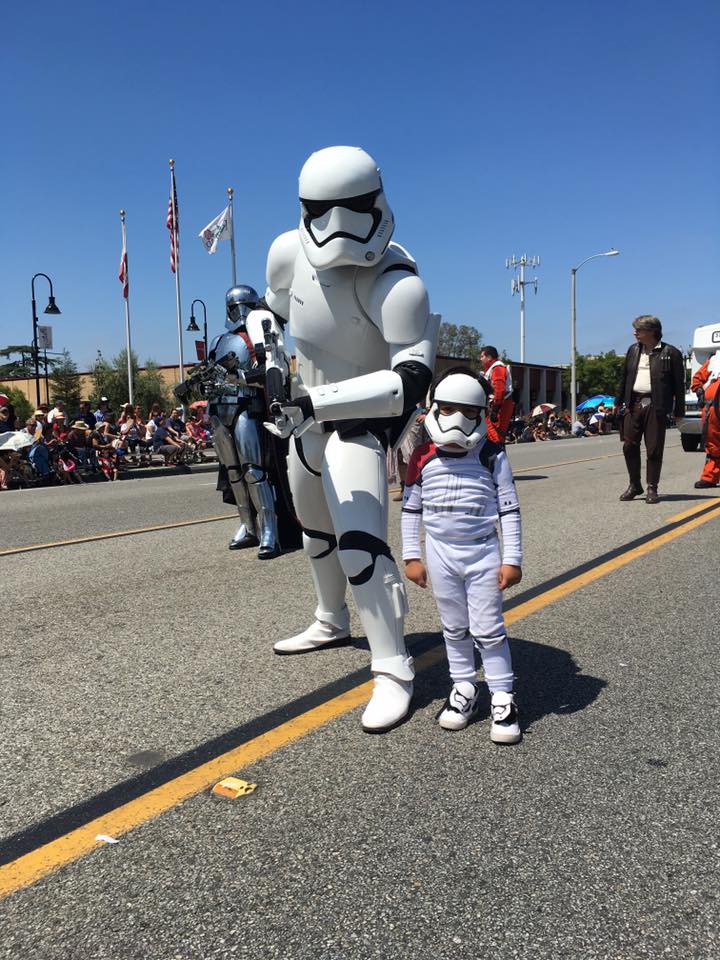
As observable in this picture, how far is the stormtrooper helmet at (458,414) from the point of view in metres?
2.96

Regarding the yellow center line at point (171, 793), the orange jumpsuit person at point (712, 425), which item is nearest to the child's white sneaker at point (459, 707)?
the yellow center line at point (171, 793)

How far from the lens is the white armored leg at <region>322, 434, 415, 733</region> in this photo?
314 cm

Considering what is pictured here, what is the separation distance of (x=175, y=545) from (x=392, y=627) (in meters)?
4.32

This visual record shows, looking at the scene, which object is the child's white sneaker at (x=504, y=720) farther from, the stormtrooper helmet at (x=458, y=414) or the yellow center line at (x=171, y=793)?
the stormtrooper helmet at (x=458, y=414)

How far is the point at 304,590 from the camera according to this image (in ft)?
17.6

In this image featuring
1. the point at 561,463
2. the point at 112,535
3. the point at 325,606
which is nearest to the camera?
the point at 325,606

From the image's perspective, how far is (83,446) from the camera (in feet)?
52.2

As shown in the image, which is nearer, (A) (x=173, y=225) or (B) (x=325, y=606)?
(B) (x=325, y=606)

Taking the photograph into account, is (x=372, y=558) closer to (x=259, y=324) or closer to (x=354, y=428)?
(x=354, y=428)

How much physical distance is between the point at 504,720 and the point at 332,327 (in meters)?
1.60

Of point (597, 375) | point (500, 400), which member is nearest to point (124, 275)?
point (500, 400)

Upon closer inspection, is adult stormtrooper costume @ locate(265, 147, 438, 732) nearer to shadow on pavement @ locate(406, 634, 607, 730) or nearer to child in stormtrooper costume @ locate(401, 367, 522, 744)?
child in stormtrooper costume @ locate(401, 367, 522, 744)

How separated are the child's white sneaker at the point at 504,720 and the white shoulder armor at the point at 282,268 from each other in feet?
6.05

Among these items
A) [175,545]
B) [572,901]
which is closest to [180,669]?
[572,901]
